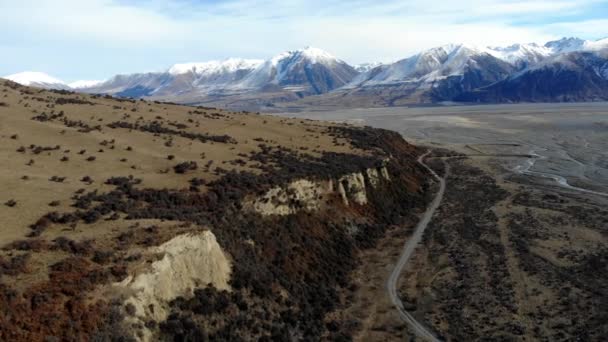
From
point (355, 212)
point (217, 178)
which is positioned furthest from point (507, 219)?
point (217, 178)

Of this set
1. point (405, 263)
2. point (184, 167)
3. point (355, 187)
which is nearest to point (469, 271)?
point (405, 263)

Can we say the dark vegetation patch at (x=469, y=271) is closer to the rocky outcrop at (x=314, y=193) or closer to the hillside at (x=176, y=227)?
the hillside at (x=176, y=227)

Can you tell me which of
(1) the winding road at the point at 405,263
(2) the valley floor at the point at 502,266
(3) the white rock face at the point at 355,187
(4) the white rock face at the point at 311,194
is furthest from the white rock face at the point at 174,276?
(3) the white rock face at the point at 355,187

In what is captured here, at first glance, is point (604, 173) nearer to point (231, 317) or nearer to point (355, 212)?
point (355, 212)

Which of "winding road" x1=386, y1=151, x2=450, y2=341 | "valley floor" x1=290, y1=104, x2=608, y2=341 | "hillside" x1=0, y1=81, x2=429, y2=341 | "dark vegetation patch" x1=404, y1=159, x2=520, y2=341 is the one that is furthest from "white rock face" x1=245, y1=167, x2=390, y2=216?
"dark vegetation patch" x1=404, y1=159, x2=520, y2=341

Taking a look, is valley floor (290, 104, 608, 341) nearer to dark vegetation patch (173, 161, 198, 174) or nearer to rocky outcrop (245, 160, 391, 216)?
rocky outcrop (245, 160, 391, 216)

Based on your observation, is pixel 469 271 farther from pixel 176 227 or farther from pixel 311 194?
pixel 176 227
